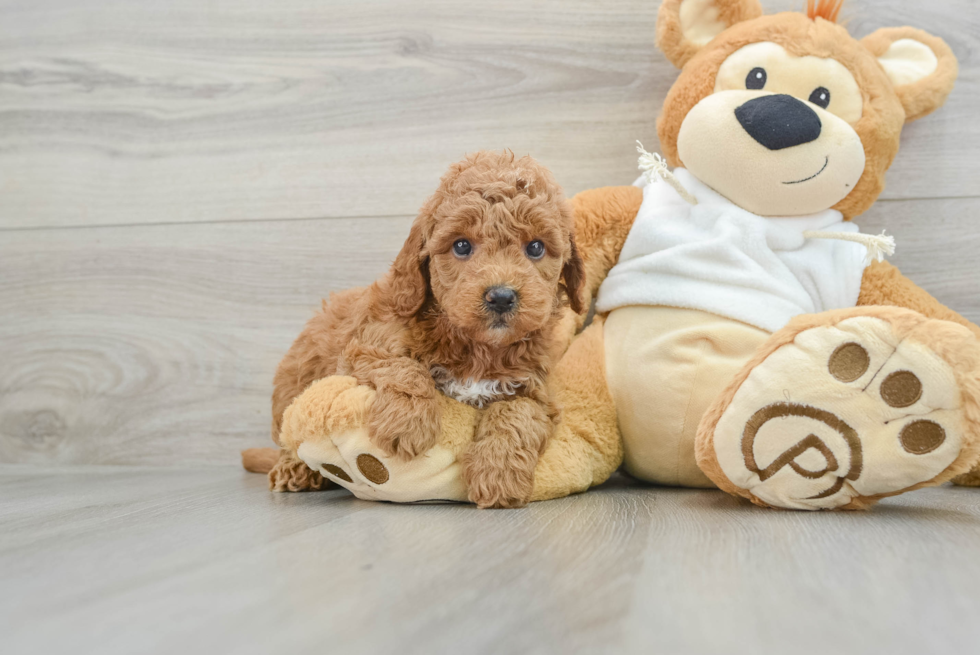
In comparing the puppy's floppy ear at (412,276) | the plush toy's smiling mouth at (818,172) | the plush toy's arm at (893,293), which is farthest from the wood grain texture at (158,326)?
the plush toy's arm at (893,293)

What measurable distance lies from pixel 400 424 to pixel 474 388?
0.47ft

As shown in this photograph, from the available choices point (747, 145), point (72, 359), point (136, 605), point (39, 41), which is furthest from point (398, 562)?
point (39, 41)

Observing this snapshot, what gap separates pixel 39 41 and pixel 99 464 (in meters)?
0.91

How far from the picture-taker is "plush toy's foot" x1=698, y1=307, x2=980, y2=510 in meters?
0.77

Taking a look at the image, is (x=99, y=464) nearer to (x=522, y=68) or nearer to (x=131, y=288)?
(x=131, y=288)

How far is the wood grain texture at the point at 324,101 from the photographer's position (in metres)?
1.38

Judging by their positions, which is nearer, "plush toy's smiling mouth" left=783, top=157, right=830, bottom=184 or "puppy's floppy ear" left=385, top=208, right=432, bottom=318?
"puppy's floppy ear" left=385, top=208, right=432, bottom=318

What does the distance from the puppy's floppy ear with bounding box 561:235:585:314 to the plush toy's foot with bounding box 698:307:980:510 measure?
254mm

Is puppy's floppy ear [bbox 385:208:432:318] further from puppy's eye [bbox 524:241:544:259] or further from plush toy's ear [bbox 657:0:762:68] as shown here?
plush toy's ear [bbox 657:0:762:68]

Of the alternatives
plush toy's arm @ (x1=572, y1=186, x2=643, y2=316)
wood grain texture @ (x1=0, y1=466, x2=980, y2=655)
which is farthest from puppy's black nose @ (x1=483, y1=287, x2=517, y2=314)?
plush toy's arm @ (x1=572, y1=186, x2=643, y2=316)

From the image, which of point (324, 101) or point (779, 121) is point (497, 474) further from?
point (324, 101)

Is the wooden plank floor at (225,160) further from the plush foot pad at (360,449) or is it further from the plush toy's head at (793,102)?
the plush foot pad at (360,449)

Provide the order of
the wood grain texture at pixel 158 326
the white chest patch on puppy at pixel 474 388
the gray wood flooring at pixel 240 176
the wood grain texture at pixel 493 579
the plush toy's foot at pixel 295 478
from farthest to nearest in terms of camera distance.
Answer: the wood grain texture at pixel 158 326
the gray wood flooring at pixel 240 176
the plush toy's foot at pixel 295 478
the white chest patch on puppy at pixel 474 388
the wood grain texture at pixel 493 579

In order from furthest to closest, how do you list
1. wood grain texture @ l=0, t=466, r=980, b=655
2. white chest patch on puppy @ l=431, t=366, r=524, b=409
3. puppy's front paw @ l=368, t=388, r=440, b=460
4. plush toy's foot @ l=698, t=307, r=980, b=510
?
white chest patch on puppy @ l=431, t=366, r=524, b=409, puppy's front paw @ l=368, t=388, r=440, b=460, plush toy's foot @ l=698, t=307, r=980, b=510, wood grain texture @ l=0, t=466, r=980, b=655
